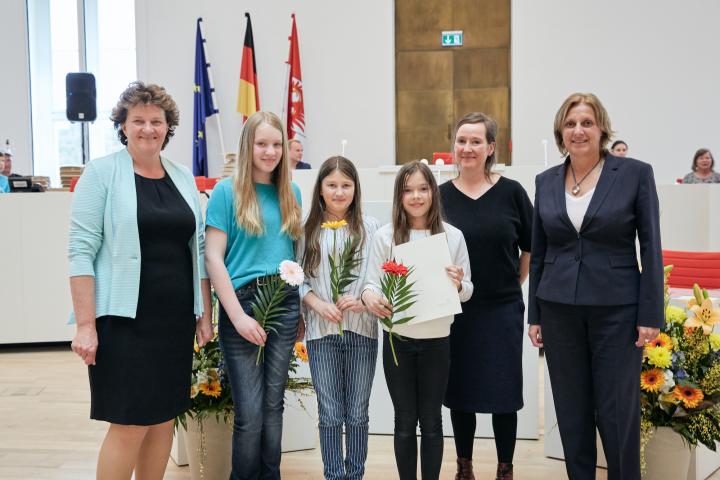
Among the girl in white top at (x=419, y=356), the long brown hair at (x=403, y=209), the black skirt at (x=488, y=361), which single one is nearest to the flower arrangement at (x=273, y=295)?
the girl in white top at (x=419, y=356)

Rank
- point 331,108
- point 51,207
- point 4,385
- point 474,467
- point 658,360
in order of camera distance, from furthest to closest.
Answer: point 331,108 < point 51,207 < point 4,385 < point 474,467 < point 658,360

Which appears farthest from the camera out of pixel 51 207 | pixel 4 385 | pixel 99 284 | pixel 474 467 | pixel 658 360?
pixel 51 207

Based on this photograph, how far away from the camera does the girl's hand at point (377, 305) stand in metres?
2.10

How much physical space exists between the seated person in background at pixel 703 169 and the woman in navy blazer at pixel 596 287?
6.12 metres

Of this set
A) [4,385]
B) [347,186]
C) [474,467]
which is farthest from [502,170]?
[4,385]

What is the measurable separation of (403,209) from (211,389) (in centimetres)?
104

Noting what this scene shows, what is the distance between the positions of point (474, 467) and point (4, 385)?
332 cm

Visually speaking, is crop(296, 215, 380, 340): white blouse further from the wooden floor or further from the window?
the window

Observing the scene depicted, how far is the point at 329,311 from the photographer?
2.17m

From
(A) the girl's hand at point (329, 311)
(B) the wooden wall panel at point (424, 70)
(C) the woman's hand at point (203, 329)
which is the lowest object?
(C) the woman's hand at point (203, 329)

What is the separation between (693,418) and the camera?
8.15 feet

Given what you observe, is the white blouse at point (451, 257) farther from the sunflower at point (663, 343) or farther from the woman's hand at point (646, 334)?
the sunflower at point (663, 343)

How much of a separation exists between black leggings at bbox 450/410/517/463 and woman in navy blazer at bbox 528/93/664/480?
32 centimetres

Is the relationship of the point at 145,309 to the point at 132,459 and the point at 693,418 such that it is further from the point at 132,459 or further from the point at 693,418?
the point at 693,418
